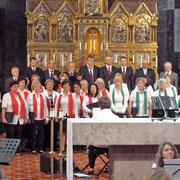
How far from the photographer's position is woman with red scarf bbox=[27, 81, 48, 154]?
10328 mm

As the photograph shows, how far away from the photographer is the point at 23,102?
33.4 feet

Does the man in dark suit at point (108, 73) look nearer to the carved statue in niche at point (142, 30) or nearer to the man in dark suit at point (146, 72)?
the man in dark suit at point (146, 72)

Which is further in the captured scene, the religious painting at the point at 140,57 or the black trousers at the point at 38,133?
the religious painting at the point at 140,57

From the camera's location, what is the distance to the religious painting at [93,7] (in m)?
14.2

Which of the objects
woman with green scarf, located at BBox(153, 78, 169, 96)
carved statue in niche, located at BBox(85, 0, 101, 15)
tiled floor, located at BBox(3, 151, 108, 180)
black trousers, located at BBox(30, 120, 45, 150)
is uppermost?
carved statue in niche, located at BBox(85, 0, 101, 15)

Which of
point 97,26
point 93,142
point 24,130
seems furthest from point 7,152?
point 97,26

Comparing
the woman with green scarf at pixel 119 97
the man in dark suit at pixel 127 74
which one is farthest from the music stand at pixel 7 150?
the man in dark suit at pixel 127 74

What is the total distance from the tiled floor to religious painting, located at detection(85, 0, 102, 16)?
16.2 ft

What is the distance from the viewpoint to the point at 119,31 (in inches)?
567

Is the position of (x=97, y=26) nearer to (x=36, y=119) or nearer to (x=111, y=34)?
(x=111, y=34)

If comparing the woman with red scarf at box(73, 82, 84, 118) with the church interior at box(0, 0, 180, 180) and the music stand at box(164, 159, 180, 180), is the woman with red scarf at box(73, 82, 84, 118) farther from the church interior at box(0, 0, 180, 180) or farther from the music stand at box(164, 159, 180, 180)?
the music stand at box(164, 159, 180, 180)

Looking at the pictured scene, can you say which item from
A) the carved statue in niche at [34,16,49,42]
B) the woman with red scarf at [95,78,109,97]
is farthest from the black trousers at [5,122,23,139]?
the carved statue in niche at [34,16,49,42]

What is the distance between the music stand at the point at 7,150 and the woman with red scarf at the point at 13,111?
479 cm

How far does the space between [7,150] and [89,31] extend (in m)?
9.49
